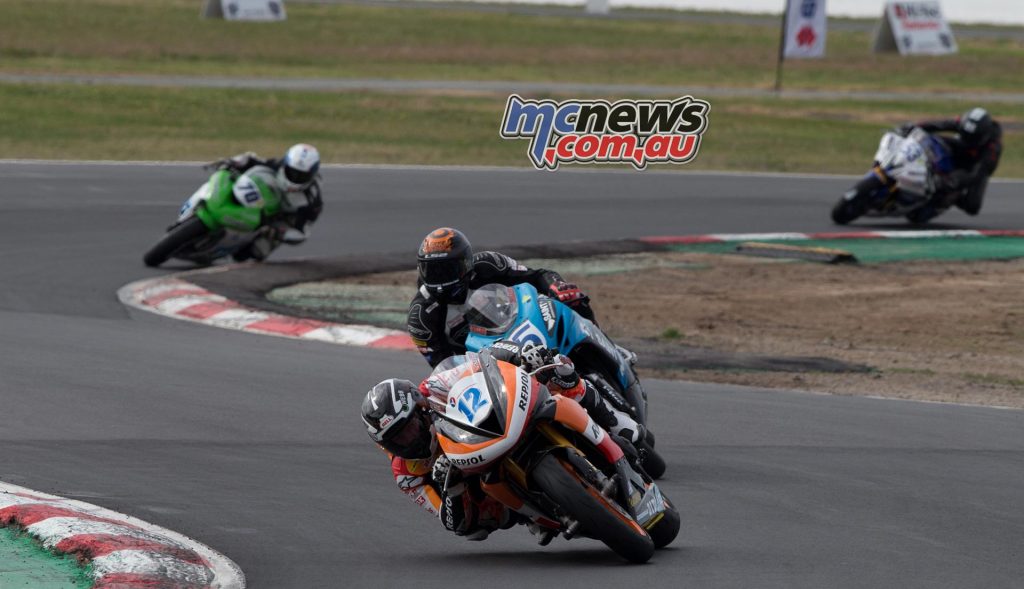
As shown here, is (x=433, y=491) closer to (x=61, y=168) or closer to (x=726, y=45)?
(x=61, y=168)

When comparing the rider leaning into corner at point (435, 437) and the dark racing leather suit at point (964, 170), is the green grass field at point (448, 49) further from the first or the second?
the rider leaning into corner at point (435, 437)

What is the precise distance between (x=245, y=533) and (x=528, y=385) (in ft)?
4.82

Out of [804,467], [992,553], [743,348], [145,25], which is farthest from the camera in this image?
[145,25]

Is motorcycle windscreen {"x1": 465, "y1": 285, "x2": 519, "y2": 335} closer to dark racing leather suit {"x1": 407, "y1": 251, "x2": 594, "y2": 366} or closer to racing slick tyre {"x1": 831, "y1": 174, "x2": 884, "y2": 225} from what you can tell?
dark racing leather suit {"x1": 407, "y1": 251, "x2": 594, "y2": 366}

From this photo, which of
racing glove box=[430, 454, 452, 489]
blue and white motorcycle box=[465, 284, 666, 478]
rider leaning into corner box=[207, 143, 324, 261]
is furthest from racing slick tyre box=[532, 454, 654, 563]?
rider leaning into corner box=[207, 143, 324, 261]

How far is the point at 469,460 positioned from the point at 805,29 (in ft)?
138

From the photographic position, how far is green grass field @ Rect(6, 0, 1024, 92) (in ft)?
144

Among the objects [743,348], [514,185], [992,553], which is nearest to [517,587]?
[992,553]

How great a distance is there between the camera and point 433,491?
688 cm

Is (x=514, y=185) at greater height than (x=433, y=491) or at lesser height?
lesser

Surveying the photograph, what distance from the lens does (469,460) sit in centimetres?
636

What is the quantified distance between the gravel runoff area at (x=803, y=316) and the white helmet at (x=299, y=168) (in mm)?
1151

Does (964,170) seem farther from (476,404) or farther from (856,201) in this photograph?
(476,404)

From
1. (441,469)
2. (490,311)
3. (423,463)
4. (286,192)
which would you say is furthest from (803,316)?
(441,469)
